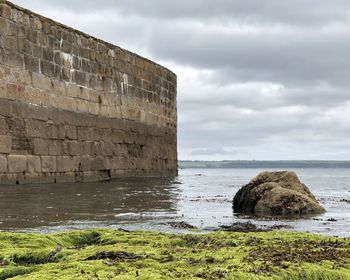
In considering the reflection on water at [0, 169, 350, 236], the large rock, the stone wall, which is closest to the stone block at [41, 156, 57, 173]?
the stone wall

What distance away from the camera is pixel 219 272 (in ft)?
10.9

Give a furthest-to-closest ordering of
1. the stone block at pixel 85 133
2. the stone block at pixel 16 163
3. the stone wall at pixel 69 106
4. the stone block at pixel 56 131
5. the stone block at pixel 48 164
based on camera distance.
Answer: the stone block at pixel 85 133
the stone block at pixel 56 131
the stone block at pixel 48 164
the stone wall at pixel 69 106
the stone block at pixel 16 163

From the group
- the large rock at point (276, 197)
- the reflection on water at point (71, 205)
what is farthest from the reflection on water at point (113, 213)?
the large rock at point (276, 197)

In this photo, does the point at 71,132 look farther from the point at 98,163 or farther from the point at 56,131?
the point at 98,163

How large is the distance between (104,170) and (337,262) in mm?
13776

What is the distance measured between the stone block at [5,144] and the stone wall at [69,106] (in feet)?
0.07

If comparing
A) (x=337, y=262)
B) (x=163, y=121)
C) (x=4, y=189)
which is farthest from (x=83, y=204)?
(x=163, y=121)

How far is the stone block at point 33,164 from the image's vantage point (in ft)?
43.8

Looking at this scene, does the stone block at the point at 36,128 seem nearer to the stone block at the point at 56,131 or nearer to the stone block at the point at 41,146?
the stone block at the point at 41,146

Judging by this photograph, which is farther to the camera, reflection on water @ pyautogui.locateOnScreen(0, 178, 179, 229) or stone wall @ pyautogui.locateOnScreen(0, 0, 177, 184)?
stone wall @ pyautogui.locateOnScreen(0, 0, 177, 184)

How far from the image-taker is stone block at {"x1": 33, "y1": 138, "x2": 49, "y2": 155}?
1372 centimetres

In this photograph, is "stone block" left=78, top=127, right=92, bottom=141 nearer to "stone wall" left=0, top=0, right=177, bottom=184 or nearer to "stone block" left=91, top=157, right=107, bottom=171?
"stone wall" left=0, top=0, right=177, bottom=184

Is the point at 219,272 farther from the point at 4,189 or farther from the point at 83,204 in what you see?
the point at 4,189

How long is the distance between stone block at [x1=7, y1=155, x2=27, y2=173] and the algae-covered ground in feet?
25.6
